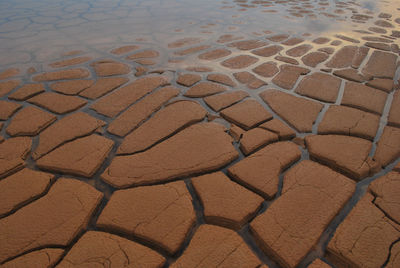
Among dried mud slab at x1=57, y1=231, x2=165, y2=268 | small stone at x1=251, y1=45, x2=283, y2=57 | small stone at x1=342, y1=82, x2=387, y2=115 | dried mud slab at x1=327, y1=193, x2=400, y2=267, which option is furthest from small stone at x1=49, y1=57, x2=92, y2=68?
dried mud slab at x1=327, y1=193, x2=400, y2=267

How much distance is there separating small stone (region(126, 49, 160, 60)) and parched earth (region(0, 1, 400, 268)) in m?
0.33

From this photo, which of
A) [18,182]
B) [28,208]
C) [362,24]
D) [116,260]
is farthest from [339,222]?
[362,24]

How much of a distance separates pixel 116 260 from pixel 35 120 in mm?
1534

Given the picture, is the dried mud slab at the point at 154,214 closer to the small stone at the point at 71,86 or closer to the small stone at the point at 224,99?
the small stone at the point at 224,99

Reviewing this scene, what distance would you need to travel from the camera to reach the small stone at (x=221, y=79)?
8.20ft

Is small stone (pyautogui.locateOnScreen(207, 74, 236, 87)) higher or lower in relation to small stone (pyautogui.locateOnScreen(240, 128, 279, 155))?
higher

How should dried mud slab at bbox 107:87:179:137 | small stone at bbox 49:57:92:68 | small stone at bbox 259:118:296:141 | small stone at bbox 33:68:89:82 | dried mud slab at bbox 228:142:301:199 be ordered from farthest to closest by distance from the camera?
A: small stone at bbox 49:57:92:68
small stone at bbox 33:68:89:82
dried mud slab at bbox 107:87:179:137
small stone at bbox 259:118:296:141
dried mud slab at bbox 228:142:301:199

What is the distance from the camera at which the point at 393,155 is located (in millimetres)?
1644

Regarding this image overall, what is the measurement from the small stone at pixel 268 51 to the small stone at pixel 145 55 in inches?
53.0

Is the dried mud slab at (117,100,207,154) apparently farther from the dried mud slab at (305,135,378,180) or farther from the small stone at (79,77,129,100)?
the dried mud slab at (305,135,378,180)

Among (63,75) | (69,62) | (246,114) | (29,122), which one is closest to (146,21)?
(69,62)

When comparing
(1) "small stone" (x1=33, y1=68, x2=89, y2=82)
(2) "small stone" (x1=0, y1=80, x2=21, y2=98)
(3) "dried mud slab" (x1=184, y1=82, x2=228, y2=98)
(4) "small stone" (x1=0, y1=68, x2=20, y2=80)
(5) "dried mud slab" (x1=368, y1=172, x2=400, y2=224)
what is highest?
(4) "small stone" (x1=0, y1=68, x2=20, y2=80)

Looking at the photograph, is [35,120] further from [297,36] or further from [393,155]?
[297,36]

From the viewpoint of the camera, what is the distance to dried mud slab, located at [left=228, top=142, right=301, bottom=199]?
1.41 m
